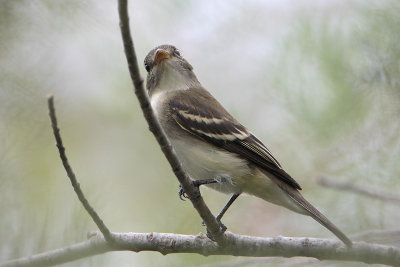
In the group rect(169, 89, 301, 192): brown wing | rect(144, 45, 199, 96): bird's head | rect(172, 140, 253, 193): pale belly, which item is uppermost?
rect(144, 45, 199, 96): bird's head

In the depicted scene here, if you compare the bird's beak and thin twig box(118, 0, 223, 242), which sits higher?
the bird's beak

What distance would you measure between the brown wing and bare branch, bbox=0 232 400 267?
0.67m

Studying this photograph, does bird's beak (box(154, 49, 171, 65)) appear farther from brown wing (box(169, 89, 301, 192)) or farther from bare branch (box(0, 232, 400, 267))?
bare branch (box(0, 232, 400, 267))

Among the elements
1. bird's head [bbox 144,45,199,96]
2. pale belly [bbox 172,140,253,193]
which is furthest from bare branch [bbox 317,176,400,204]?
bird's head [bbox 144,45,199,96]

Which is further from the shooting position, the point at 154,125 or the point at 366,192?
the point at 366,192

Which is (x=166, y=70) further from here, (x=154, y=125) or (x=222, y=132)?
(x=154, y=125)

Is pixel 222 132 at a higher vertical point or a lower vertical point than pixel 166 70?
lower

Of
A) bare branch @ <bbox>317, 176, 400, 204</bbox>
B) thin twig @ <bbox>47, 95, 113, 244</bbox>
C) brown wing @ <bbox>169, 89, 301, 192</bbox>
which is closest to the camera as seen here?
thin twig @ <bbox>47, 95, 113, 244</bbox>

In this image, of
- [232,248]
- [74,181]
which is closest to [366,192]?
[232,248]

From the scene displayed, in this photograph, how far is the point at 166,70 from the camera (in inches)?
198

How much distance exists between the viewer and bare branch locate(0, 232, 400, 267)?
310cm

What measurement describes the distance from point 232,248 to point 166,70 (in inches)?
76.4

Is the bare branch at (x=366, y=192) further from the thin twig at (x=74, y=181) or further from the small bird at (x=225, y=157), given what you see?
the thin twig at (x=74, y=181)

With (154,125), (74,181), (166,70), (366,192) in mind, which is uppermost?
(166,70)
